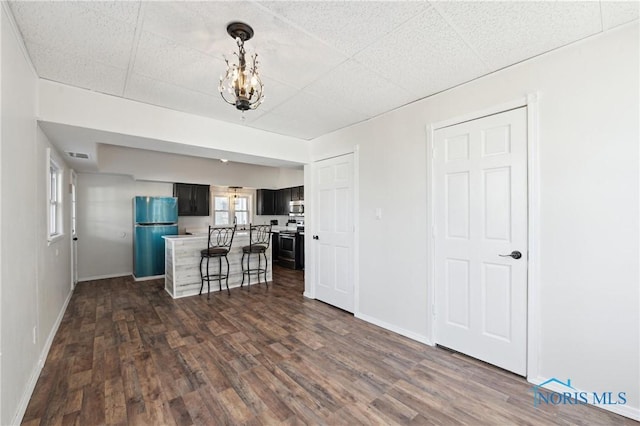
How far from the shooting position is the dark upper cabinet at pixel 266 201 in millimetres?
8109

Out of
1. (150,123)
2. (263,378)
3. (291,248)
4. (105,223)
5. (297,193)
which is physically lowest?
(263,378)

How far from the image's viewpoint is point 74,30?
1831mm

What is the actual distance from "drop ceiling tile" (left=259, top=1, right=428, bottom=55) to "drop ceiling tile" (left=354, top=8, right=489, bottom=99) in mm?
104

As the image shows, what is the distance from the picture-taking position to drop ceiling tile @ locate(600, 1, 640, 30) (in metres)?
1.65

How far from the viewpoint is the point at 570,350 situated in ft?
6.78

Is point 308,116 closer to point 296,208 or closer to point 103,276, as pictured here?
point 296,208

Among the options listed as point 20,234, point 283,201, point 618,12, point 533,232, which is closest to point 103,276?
point 283,201

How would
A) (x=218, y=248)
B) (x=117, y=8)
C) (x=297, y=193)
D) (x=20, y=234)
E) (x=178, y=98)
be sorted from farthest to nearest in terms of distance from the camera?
(x=297, y=193), (x=218, y=248), (x=178, y=98), (x=20, y=234), (x=117, y=8)

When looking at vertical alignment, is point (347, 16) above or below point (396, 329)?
above

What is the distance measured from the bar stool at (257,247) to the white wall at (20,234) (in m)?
2.78

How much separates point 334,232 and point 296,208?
3.56 m

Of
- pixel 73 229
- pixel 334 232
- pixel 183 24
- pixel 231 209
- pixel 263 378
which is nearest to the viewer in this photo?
pixel 183 24

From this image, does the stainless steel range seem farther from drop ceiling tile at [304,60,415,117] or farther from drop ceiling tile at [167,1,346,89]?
drop ceiling tile at [167,1,346,89]

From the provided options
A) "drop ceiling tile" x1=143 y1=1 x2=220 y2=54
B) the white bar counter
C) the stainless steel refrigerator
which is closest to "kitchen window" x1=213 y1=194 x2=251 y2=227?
the stainless steel refrigerator
